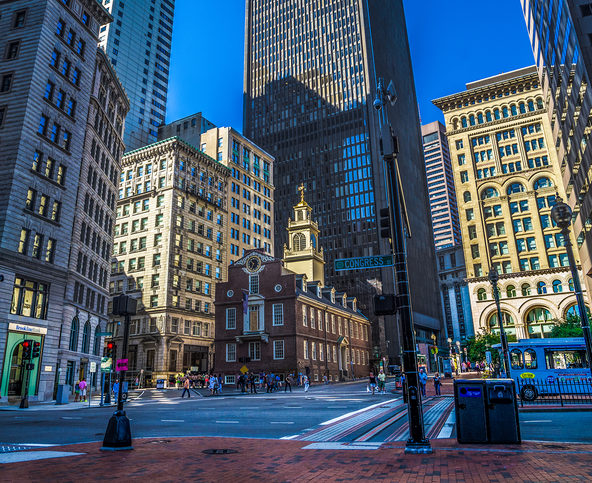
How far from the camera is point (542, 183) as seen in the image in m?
79.4

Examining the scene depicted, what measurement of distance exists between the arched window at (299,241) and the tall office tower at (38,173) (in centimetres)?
3320

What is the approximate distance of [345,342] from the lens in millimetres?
66375

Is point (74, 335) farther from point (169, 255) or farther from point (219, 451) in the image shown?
point (219, 451)

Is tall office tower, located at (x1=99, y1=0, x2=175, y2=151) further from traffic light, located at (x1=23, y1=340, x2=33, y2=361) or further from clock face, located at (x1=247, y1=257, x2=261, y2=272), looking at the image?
traffic light, located at (x1=23, y1=340, x2=33, y2=361)

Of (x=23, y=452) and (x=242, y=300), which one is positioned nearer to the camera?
(x=23, y=452)

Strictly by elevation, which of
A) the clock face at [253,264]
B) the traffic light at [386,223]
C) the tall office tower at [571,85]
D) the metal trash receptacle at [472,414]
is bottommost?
the metal trash receptacle at [472,414]

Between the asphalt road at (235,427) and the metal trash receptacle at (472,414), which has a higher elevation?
the metal trash receptacle at (472,414)

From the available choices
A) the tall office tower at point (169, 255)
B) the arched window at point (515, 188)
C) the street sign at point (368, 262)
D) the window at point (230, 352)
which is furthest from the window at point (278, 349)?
the arched window at point (515, 188)

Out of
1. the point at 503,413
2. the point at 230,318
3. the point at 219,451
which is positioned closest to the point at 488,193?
the point at 230,318

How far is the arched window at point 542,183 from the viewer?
7889 centimetres

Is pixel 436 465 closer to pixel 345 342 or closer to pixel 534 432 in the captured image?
pixel 534 432

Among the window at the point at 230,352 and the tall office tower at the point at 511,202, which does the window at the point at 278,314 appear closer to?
the window at the point at 230,352

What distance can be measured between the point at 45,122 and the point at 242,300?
2875 centimetres

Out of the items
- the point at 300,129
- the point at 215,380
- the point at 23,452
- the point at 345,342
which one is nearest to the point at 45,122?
the point at 215,380
